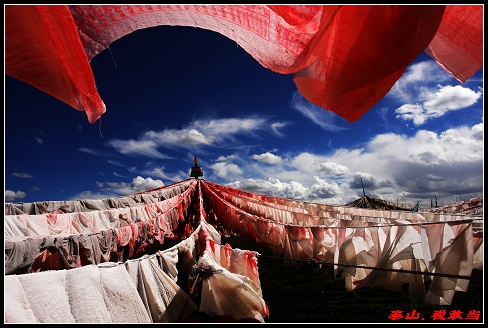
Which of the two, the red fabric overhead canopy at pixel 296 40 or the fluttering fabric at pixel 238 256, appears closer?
the red fabric overhead canopy at pixel 296 40

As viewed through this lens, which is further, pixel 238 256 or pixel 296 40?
pixel 238 256

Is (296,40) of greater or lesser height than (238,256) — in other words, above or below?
above

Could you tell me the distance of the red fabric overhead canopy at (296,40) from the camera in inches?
64.8

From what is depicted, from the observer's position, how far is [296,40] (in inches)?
81.7

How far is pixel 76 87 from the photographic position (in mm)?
1945

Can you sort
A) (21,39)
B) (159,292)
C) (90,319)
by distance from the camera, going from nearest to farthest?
(21,39)
(90,319)
(159,292)

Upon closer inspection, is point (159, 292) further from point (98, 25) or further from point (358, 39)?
point (358, 39)

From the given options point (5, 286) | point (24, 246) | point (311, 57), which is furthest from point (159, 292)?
point (311, 57)

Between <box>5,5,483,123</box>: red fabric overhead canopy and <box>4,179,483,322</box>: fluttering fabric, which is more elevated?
<box>5,5,483,123</box>: red fabric overhead canopy

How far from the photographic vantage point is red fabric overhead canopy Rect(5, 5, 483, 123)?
1.65 m

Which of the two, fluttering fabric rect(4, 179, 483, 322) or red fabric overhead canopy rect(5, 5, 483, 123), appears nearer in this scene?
red fabric overhead canopy rect(5, 5, 483, 123)

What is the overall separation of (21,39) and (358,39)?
2.19 m

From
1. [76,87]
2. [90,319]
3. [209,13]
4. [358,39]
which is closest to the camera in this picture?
[358,39]

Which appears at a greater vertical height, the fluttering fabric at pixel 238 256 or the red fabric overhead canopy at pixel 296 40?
the red fabric overhead canopy at pixel 296 40
